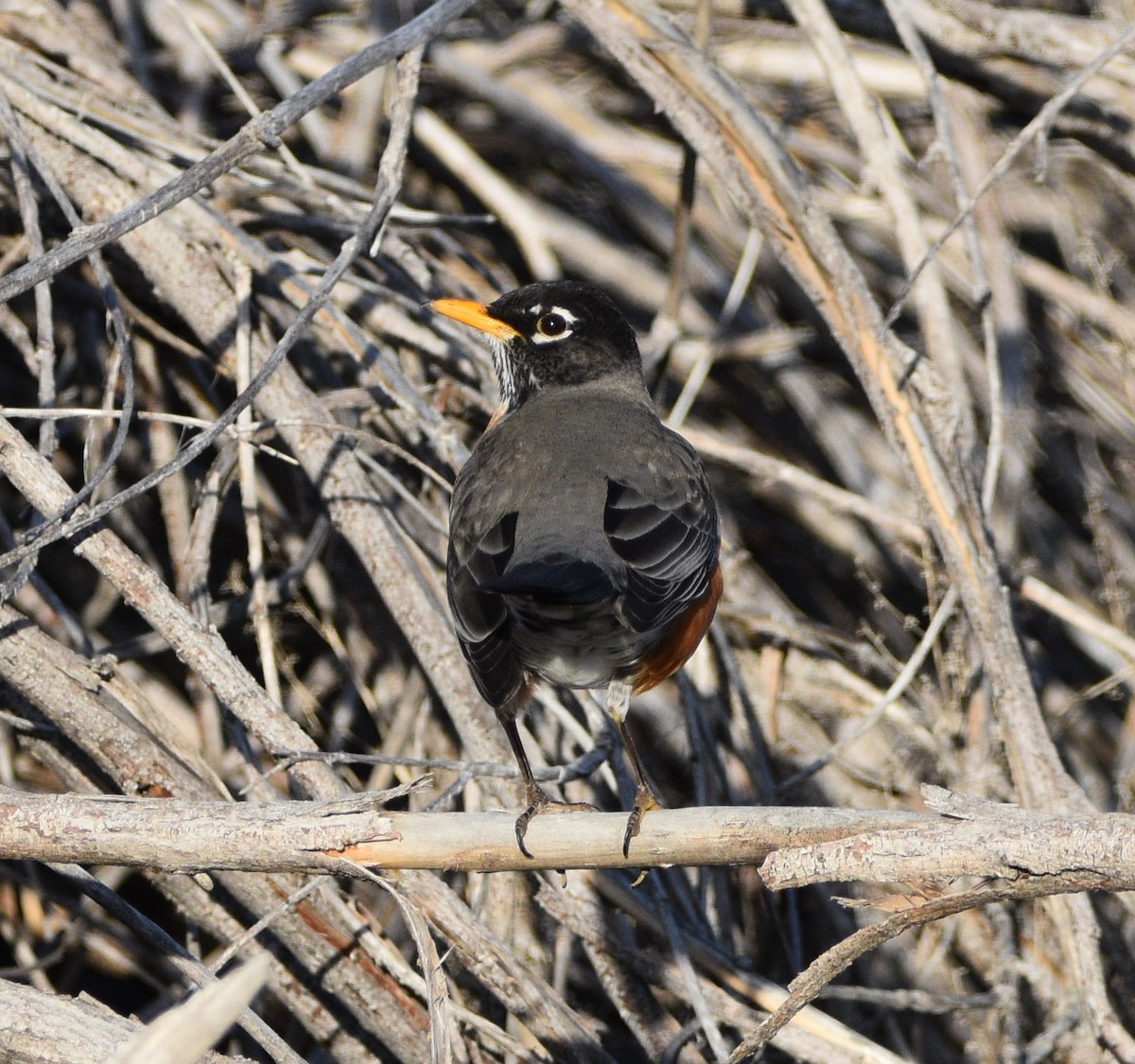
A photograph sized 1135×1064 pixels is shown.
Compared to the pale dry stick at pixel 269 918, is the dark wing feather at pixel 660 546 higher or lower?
higher

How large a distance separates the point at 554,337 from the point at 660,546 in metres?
1.15

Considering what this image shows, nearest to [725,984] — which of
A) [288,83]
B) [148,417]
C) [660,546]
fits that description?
[660,546]

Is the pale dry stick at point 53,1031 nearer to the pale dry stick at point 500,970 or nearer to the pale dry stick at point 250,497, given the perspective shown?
the pale dry stick at point 500,970

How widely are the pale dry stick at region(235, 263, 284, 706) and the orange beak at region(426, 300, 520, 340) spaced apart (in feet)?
1.84

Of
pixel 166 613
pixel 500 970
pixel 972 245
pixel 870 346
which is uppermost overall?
pixel 166 613

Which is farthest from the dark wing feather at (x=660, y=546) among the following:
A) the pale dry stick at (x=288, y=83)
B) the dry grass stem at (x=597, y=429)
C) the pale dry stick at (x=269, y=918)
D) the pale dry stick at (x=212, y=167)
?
the pale dry stick at (x=288, y=83)

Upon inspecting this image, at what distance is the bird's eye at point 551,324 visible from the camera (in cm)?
425

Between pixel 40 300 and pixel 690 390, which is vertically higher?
pixel 40 300

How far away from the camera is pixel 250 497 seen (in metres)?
3.84

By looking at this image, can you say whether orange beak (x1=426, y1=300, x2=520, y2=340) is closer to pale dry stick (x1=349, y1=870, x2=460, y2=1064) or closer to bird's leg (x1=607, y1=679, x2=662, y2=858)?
bird's leg (x1=607, y1=679, x2=662, y2=858)

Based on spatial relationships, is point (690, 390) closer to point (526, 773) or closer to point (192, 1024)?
point (526, 773)

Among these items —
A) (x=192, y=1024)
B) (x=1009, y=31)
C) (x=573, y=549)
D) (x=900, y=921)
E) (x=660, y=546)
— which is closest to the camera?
(x=192, y=1024)

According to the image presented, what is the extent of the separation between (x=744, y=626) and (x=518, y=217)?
1.81 metres

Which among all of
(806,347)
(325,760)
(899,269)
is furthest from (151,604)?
(899,269)
